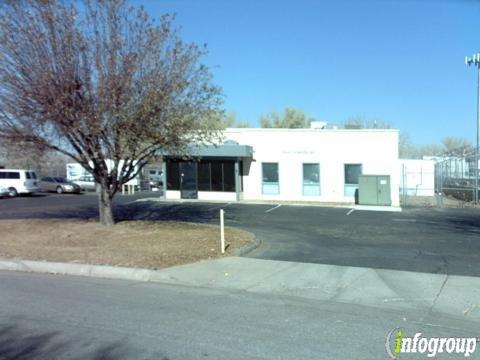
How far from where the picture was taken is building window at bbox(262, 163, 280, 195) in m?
29.2

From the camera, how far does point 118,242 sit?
1212 centimetres

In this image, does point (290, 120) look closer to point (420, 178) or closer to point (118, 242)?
point (420, 178)

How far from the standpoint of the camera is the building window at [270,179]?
29.2 metres

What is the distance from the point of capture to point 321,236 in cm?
1405

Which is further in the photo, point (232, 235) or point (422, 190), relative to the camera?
point (422, 190)

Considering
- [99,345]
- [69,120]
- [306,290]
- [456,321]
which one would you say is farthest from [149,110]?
[456,321]

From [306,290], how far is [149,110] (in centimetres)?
638

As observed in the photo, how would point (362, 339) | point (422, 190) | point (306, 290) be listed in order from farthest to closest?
point (422, 190) → point (306, 290) → point (362, 339)

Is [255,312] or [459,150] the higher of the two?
[459,150]

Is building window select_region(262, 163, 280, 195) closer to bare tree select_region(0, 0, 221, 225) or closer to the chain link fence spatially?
the chain link fence

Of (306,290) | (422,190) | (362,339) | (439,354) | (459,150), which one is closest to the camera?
(439,354)

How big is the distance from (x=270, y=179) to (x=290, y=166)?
1.49 metres

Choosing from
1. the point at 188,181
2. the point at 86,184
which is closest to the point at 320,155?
the point at 188,181

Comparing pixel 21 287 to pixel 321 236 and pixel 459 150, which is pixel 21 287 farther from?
pixel 459 150
